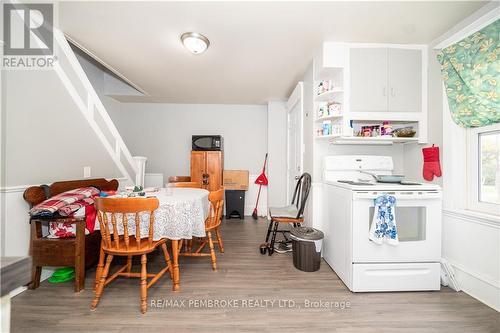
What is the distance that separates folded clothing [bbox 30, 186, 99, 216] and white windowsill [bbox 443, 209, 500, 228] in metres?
3.47

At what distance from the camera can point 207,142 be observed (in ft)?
14.2

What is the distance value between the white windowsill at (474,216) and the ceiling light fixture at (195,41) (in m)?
2.97

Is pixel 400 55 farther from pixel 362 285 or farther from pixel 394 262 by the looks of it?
pixel 362 285

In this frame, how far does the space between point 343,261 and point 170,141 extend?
4.08 meters

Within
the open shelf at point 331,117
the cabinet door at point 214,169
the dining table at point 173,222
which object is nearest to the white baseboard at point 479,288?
the open shelf at point 331,117

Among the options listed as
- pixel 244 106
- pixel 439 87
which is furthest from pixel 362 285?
pixel 244 106

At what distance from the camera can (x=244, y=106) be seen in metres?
4.81

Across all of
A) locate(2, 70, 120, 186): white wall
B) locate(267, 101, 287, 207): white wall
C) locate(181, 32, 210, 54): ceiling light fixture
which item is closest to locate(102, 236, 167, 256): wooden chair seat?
locate(2, 70, 120, 186): white wall

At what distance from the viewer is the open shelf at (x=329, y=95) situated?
2377mm

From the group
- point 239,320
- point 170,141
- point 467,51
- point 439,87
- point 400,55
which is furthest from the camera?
point 170,141

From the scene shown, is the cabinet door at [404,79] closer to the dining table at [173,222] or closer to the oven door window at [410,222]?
the oven door window at [410,222]

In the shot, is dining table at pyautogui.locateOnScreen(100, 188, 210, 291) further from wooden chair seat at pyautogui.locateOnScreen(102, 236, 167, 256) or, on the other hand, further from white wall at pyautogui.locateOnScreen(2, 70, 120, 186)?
white wall at pyautogui.locateOnScreen(2, 70, 120, 186)

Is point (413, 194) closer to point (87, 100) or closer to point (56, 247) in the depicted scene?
point (56, 247)

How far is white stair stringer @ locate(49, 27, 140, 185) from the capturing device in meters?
2.16
